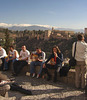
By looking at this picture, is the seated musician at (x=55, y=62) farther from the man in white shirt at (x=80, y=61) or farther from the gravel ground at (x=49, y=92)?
the man in white shirt at (x=80, y=61)

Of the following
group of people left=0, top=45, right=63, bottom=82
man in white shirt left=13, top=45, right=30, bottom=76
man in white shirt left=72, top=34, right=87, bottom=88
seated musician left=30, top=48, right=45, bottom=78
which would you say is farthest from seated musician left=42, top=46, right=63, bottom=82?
man in white shirt left=13, top=45, right=30, bottom=76

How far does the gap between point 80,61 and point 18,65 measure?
284 centimetres

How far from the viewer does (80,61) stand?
392cm

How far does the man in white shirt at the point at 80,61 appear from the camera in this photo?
384cm

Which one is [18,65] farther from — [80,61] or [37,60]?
[80,61]

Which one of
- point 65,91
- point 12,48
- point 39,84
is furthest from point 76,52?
point 12,48

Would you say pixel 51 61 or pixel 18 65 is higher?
pixel 51 61

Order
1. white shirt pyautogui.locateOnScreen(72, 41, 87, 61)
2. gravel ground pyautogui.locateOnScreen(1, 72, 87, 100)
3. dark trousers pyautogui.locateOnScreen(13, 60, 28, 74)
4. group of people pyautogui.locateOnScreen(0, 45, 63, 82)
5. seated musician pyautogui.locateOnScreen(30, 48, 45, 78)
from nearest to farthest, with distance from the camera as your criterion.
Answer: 1. gravel ground pyautogui.locateOnScreen(1, 72, 87, 100)
2. white shirt pyautogui.locateOnScreen(72, 41, 87, 61)
3. group of people pyautogui.locateOnScreen(0, 45, 63, 82)
4. seated musician pyautogui.locateOnScreen(30, 48, 45, 78)
5. dark trousers pyautogui.locateOnScreen(13, 60, 28, 74)

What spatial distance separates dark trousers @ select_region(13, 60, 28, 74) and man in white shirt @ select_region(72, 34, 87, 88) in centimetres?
242

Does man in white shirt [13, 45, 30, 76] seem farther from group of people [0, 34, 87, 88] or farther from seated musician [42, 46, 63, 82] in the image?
seated musician [42, 46, 63, 82]

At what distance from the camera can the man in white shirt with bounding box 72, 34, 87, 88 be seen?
384 centimetres

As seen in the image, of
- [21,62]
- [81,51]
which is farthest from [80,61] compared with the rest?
[21,62]

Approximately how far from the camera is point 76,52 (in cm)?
396

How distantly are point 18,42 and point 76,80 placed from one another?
8172 centimetres
